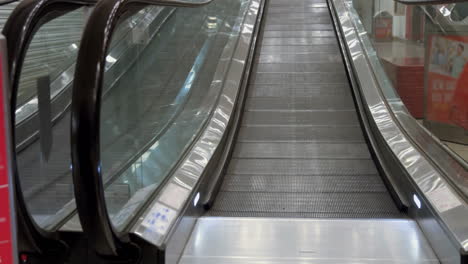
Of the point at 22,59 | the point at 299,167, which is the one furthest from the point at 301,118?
the point at 22,59

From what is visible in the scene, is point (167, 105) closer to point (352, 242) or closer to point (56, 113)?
point (56, 113)

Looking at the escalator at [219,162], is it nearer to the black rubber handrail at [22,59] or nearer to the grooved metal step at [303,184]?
the grooved metal step at [303,184]

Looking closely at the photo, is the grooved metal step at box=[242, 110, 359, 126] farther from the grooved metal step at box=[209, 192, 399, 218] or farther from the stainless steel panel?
the grooved metal step at box=[209, 192, 399, 218]

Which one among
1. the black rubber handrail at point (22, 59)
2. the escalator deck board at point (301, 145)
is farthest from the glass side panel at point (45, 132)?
the escalator deck board at point (301, 145)

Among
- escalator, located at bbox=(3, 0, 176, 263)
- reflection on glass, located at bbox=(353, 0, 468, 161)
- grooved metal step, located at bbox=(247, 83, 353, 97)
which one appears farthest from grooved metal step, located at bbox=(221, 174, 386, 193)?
grooved metal step, located at bbox=(247, 83, 353, 97)

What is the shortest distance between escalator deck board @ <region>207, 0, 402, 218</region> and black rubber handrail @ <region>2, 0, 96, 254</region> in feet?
4.89

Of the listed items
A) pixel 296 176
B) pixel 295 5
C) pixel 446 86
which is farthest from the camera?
pixel 295 5

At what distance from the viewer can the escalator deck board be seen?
370 centimetres

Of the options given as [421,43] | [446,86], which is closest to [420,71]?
[421,43]

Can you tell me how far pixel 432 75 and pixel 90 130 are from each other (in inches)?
110

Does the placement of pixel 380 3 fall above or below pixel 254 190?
above

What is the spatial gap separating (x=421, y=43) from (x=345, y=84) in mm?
2209

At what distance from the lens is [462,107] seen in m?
3.11

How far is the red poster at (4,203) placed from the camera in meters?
1.15
